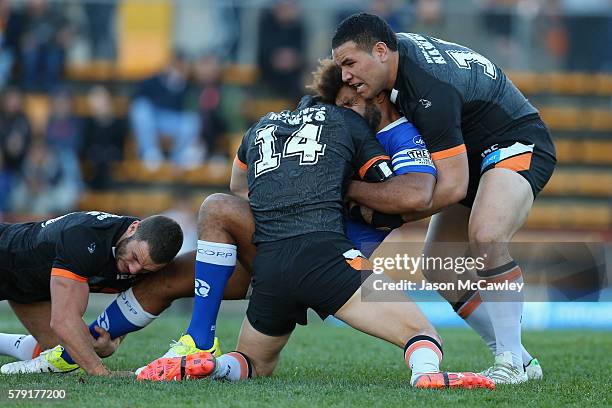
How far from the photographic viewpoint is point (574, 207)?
14.8 metres

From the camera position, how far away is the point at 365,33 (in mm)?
6113

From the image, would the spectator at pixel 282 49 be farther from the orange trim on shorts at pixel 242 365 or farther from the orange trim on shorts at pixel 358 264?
the orange trim on shorts at pixel 358 264

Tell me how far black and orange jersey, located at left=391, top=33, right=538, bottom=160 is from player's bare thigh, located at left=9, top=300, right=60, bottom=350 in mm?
2658

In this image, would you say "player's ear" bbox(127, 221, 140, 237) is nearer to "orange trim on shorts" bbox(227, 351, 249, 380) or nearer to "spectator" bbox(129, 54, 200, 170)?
"orange trim on shorts" bbox(227, 351, 249, 380)

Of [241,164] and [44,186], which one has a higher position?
[241,164]

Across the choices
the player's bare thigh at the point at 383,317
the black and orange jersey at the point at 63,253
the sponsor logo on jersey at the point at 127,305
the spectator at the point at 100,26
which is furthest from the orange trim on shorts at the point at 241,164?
the spectator at the point at 100,26

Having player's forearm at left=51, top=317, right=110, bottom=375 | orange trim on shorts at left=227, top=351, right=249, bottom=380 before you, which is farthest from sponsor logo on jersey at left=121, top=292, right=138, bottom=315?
orange trim on shorts at left=227, top=351, right=249, bottom=380

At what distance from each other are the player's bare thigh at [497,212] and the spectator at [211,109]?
28.6 ft

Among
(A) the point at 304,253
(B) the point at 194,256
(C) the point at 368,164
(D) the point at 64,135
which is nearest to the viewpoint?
(A) the point at 304,253

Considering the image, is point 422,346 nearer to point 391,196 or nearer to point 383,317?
point 383,317

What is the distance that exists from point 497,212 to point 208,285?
5.53 ft

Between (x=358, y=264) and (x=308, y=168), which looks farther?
(x=308, y=168)

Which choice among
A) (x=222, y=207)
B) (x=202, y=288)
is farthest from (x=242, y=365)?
(x=222, y=207)

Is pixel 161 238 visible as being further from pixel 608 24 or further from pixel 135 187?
pixel 608 24
